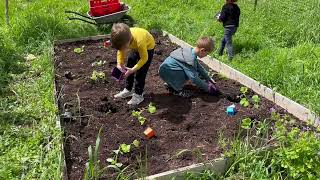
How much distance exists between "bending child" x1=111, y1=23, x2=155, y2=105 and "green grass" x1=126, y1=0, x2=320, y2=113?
5.77ft

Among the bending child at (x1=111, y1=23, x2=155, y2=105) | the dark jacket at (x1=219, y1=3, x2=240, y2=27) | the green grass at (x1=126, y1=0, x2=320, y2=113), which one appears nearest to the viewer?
the bending child at (x1=111, y1=23, x2=155, y2=105)

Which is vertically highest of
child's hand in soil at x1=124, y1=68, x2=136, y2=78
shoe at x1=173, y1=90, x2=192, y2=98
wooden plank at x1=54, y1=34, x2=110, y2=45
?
child's hand in soil at x1=124, y1=68, x2=136, y2=78

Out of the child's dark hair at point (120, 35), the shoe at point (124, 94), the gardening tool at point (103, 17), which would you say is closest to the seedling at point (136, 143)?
the child's dark hair at point (120, 35)

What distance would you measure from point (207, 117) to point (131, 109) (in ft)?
3.17

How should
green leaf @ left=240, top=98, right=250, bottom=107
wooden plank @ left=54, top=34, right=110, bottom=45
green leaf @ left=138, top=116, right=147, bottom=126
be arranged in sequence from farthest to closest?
wooden plank @ left=54, top=34, right=110, bottom=45 < green leaf @ left=240, top=98, right=250, bottom=107 < green leaf @ left=138, top=116, right=147, bottom=126

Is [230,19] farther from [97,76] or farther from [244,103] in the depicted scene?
[97,76]

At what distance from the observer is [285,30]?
24.9 feet

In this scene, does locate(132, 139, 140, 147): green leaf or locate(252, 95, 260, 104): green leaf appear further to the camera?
locate(252, 95, 260, 104): green leaf

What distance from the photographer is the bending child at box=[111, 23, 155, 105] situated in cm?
477

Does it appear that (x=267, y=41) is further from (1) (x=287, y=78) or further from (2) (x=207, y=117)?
(2) (x=207, y=117)

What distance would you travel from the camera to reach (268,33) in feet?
25.2

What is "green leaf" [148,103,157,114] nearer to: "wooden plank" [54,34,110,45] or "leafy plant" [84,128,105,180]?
"leafy plant" [84,128,105,180]

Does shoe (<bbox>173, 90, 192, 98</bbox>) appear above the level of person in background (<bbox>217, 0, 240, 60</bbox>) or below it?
below

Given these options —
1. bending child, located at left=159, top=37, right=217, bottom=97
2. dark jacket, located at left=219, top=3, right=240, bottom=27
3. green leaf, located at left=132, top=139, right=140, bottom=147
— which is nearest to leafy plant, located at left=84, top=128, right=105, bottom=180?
green leaf, located at left=132, top=139, right=140, bottom=147
